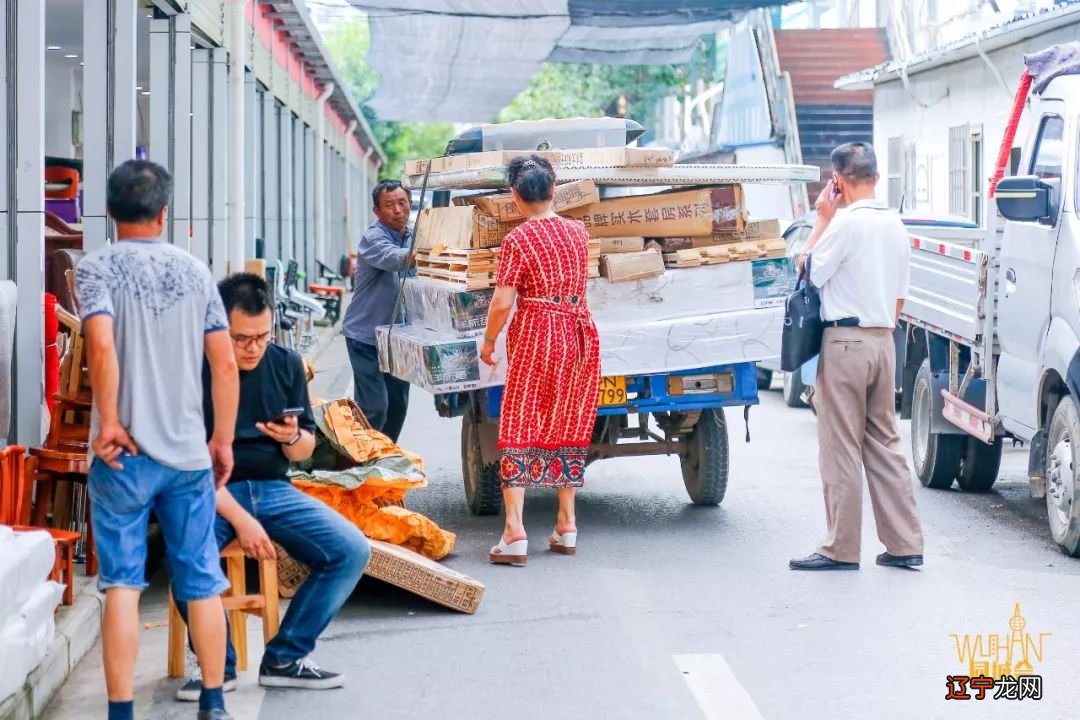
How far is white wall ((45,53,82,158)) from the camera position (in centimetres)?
2370

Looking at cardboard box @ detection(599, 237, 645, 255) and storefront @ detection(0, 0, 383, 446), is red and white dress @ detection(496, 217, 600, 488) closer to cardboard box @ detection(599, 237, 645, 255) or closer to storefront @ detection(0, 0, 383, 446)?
cardboard box @ detection(599, 237, 645, 255)

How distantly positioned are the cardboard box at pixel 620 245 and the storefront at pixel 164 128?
9.40ft

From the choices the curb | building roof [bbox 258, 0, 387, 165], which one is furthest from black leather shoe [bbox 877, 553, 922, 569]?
building roof [bbox 258, 0, 387, 165]

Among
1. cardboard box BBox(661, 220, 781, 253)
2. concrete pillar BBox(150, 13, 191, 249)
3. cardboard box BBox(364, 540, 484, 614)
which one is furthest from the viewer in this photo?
concrete pillar BBox(150, 13, 191, 249)

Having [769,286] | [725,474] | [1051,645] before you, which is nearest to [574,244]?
[769,286]

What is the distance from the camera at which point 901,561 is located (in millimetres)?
8031

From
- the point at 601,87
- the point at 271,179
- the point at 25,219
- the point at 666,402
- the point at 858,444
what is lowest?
the point at 858,444

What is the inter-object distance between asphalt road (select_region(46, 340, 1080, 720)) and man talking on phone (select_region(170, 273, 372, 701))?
0.15 m

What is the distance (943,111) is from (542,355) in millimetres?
15573

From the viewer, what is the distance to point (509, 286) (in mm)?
8078

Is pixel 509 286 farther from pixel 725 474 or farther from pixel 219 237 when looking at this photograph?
pixel 219 237

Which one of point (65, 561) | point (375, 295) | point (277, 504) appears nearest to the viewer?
point (277, 504)

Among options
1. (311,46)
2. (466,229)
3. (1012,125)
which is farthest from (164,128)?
(311,46)

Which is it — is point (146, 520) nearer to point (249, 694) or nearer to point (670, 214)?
point (249, 694)
